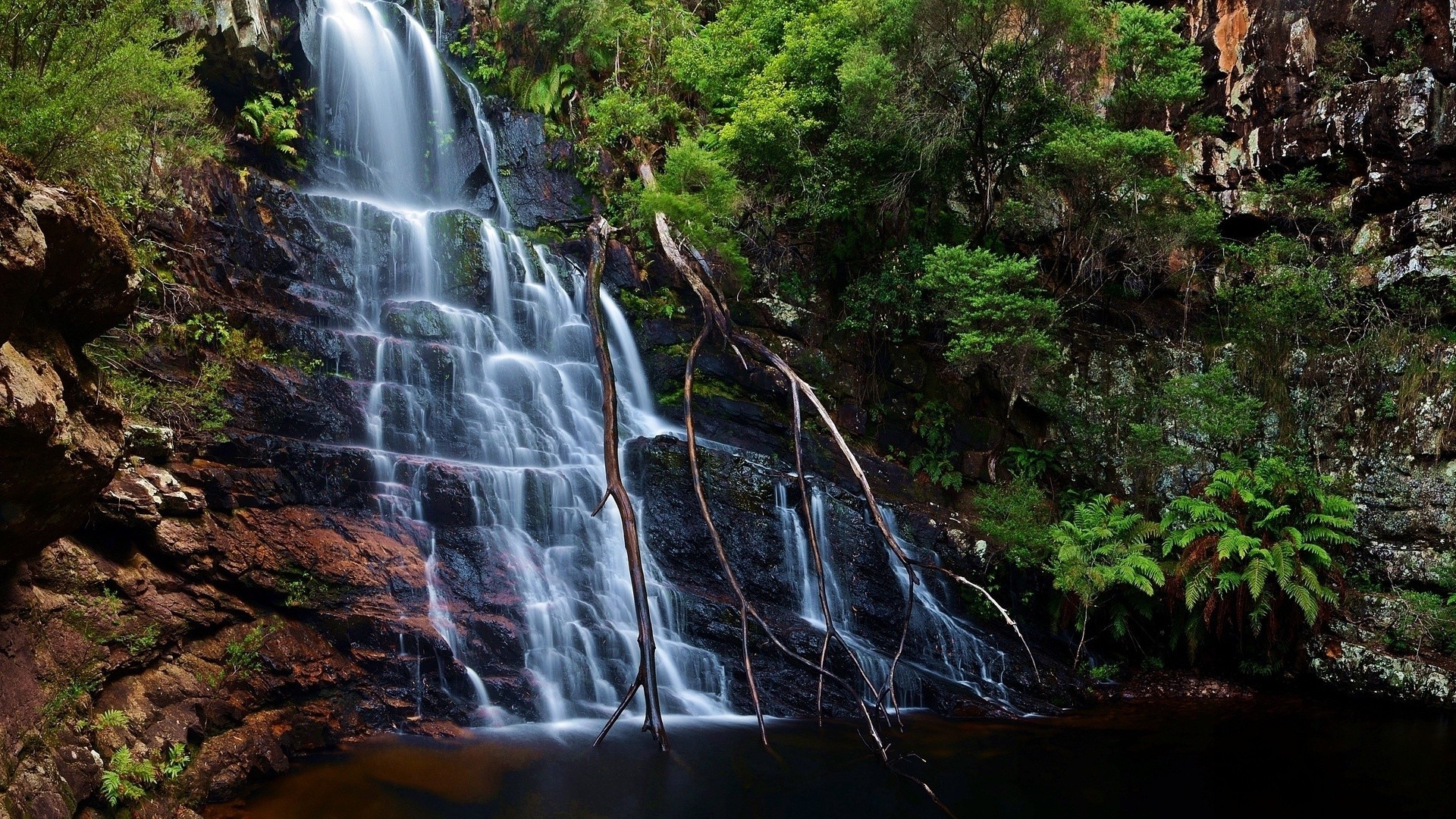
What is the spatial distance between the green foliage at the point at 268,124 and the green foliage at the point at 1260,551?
14448 mm

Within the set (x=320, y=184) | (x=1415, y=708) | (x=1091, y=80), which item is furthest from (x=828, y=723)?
(x=320, y=184)

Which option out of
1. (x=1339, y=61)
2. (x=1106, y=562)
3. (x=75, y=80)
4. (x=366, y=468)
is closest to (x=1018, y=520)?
(x=1106, y=562)

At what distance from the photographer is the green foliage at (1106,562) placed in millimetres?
10477

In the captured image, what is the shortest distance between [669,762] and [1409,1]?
16.8 metres

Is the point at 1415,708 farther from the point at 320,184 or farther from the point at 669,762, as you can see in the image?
the point at 320,184

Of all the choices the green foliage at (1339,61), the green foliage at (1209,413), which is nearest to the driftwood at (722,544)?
the green foliage at (1209,413)

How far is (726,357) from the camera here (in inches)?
523

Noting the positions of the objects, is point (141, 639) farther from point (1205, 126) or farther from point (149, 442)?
point (1205, 126)

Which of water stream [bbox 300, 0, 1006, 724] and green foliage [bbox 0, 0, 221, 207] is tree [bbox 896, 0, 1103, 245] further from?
green foliage [bbox 0, 0, 221, 207]

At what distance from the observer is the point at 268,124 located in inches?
518

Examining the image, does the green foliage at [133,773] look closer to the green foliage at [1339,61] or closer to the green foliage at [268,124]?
the green foliage at [268,124]

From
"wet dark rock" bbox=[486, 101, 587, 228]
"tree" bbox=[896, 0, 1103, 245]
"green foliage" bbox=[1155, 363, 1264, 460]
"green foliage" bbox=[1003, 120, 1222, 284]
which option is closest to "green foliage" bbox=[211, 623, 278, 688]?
"wet dark rock" bbox=[486, 101, 587, 228]

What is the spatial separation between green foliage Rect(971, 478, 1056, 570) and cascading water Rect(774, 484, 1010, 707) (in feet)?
3.49

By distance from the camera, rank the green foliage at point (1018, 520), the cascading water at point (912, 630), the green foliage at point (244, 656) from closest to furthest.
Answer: the green foliage at point (244, 656)
the cascading water at point (912, 630)
the green foliage at point (1018, 520)
